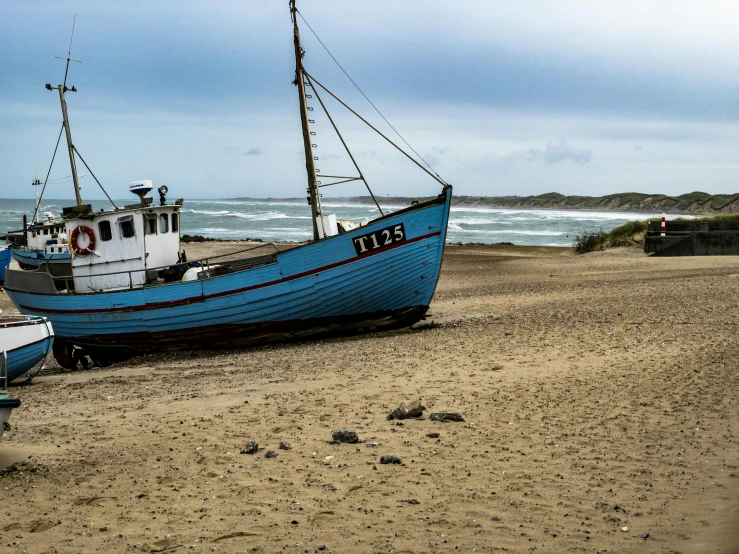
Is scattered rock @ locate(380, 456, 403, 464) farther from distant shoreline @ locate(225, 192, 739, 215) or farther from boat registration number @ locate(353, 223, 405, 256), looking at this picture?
distant shoreline @ locate(225, 192, 739, 215)

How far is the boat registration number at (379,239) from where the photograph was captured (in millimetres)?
14156

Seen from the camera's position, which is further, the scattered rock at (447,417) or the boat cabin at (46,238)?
the boat cabin at (46,238)

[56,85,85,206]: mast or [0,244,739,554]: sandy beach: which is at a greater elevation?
[56,85,85,206]: mast

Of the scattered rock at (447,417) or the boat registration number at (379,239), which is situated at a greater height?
the boat registration number at (379,239)

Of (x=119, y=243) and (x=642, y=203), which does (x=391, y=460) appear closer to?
(x=119, y=243)

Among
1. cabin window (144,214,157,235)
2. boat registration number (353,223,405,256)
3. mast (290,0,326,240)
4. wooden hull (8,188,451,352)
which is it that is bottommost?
wooden hull (8,188,451,352)

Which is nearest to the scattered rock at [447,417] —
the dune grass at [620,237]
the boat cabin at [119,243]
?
the boat cabin at [119,243]

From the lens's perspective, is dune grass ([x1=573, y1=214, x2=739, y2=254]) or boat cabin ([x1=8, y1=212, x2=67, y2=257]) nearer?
boat cabin ([x1=8, y1=212, x2=67, y2=257])

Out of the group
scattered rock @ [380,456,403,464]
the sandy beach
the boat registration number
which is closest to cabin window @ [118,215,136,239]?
the sandy beach

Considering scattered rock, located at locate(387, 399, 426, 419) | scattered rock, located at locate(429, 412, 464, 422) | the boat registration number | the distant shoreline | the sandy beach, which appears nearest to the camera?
the sandy beach

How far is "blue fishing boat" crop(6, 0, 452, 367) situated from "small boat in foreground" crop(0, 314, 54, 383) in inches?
106

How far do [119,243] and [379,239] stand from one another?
5.82 meters

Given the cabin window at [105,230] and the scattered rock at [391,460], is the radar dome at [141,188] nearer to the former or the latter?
the cabin window at [105,230]

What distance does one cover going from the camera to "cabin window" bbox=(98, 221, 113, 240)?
1639cm
